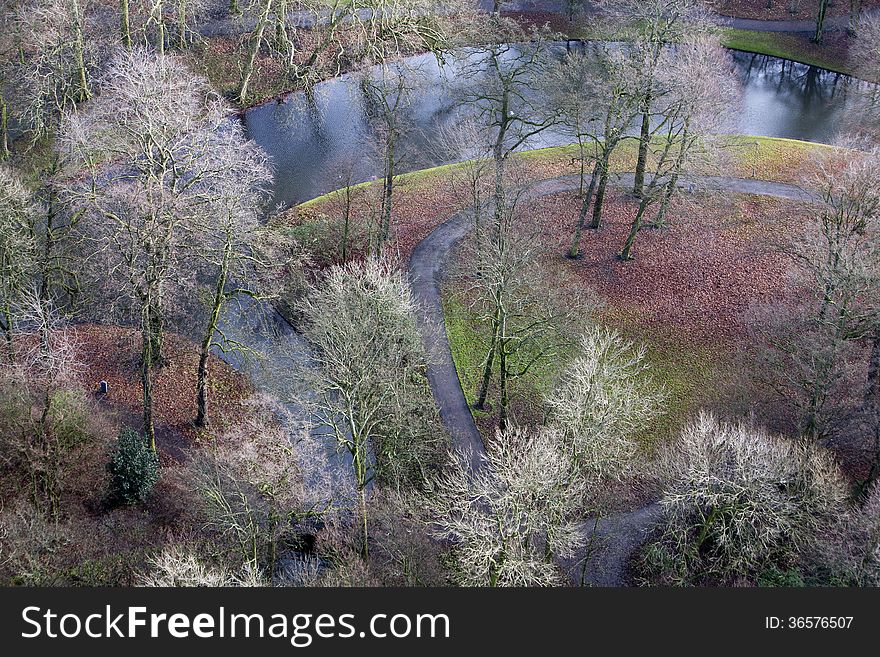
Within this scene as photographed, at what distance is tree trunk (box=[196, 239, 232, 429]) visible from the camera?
119 feet

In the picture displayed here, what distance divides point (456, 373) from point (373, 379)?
10.3 m

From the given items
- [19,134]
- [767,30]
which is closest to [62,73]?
[19,134]

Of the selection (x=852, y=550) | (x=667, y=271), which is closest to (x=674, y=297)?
(x=667, y=271)

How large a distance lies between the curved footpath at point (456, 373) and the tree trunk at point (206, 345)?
8.52 meters

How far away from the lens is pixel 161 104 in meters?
34.0

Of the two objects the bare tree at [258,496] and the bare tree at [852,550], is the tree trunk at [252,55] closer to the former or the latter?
the bare tree at [258,496]

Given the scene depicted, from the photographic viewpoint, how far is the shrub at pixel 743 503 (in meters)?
31.0

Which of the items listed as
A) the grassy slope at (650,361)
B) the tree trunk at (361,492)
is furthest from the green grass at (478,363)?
the tree trunk at (361,492)

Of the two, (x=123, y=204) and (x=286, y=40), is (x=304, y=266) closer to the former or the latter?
(x=123, y=204)

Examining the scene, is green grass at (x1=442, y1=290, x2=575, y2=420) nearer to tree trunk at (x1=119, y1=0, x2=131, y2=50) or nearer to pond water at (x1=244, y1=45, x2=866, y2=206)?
pond water at (x1=244, y1=45, x2=866, y2=206)

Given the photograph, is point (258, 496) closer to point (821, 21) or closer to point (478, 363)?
point (478, 363)

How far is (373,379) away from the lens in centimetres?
3378

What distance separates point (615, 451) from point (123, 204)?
2108 centimetres

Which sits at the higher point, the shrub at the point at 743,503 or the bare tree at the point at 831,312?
the bare tree at the point at 831,312
